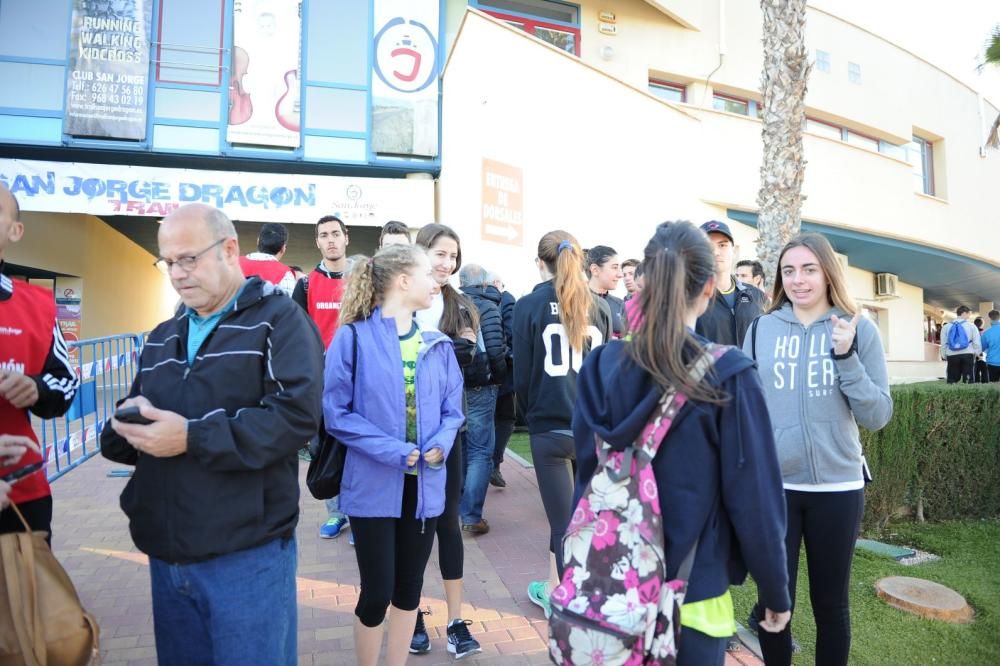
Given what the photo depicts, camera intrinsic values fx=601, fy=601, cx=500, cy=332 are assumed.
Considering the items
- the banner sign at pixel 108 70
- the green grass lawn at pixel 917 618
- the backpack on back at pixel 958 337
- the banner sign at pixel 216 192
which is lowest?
the green grass lawn at pixel 917 618

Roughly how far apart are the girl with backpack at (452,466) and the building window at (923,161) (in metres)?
20.0

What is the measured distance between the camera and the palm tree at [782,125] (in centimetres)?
720

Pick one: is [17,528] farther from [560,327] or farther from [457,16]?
[457,16]

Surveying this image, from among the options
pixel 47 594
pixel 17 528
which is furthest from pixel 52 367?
pixel 47 594

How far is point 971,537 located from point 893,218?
39.0 ft

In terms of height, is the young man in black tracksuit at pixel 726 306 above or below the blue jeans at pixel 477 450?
above

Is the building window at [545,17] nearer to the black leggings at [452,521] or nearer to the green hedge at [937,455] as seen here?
the green hedge at [937,455]

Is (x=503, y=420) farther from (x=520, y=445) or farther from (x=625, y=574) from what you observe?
(x=625, y=574)

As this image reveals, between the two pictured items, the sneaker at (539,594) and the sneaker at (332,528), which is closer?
the sneaker at (539,594)

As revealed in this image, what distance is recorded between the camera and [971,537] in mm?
5168

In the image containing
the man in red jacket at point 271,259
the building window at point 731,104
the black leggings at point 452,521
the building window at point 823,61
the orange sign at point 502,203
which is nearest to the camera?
the black leggings at point 452,521

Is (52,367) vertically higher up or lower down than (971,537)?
higher up

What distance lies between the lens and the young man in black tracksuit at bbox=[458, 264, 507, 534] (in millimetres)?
4801

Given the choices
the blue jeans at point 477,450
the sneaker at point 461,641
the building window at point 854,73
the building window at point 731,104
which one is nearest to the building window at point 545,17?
the building window at point 731,104
